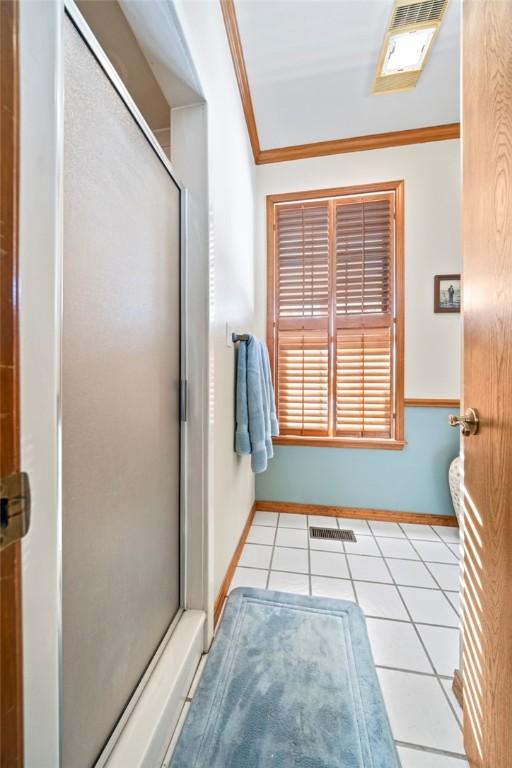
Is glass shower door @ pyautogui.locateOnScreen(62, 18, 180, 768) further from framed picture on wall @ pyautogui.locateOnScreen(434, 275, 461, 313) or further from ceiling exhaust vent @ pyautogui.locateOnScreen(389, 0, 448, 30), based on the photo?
framed picture on wall @ pyautogui.locateOnScreen(434, 275, 461, 313)

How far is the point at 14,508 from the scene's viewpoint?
38cm

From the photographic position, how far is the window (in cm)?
233

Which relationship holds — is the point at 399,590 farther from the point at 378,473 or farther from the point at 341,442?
the point at 341,442

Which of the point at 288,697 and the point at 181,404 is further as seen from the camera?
the point at 181,404

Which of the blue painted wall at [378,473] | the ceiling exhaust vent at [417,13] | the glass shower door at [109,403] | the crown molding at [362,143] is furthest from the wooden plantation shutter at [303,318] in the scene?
the glass shower door at [109,403]

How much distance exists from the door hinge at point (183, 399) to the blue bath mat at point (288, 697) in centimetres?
90

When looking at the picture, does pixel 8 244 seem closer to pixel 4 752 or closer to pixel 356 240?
pixel 4 752

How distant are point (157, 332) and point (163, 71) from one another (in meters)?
0.86

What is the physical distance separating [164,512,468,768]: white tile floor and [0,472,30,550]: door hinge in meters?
0.96

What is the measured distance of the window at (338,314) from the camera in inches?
91.7

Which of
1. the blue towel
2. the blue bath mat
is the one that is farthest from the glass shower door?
the blue towel

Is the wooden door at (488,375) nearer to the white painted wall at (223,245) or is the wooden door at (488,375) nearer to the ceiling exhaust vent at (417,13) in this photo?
the white painted wall at (223,245)

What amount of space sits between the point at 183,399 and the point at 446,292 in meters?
2.06

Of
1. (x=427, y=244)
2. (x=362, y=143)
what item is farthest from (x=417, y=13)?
(x=427, y=244)
